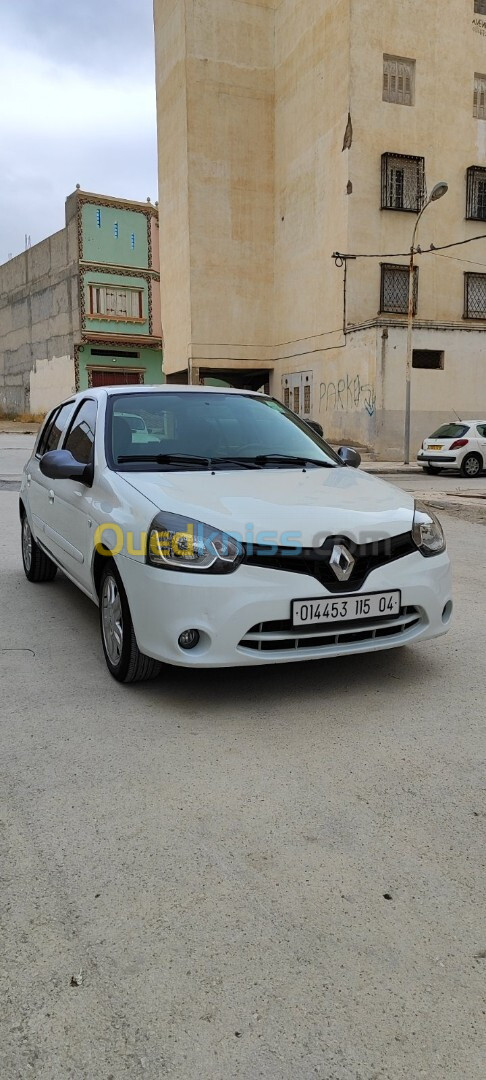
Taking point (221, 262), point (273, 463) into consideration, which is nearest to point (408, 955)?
point (273, 463)

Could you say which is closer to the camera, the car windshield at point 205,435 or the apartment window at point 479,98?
the car windshield at point 205,435

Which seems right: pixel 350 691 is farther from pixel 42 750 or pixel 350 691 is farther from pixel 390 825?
pixel 42 750

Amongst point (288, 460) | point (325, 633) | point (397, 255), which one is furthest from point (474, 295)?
point (325, 633)

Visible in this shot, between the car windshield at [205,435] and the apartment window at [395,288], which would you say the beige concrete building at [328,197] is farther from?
the car windshield at [205,435]

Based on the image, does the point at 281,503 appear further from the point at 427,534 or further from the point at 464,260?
the point at 464,260

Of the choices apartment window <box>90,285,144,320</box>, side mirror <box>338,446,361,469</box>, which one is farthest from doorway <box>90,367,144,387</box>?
side mirror <box>338,446,361,469</box>

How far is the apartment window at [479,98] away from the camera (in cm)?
2661

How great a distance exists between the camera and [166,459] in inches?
171

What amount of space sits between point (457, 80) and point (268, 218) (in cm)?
772

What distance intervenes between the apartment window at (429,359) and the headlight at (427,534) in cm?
2167

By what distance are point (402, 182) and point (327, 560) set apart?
25171mm

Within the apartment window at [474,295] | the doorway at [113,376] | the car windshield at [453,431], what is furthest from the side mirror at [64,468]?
the doorway at [113,376]

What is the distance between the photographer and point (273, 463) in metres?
4.55

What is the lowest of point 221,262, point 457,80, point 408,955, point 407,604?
point 408,955
